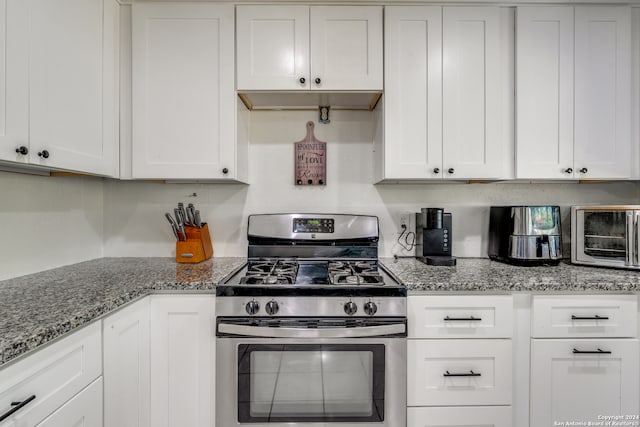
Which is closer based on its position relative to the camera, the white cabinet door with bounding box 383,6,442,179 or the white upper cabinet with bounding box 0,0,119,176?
the white upper cabinet with bounding box 0,0,119,176

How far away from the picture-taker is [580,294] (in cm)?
139

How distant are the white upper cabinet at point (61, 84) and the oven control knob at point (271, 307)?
98 cm

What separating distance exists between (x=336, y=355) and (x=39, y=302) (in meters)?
1.07

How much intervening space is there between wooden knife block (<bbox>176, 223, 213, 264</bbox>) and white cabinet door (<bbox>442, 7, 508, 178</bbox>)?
1405mm

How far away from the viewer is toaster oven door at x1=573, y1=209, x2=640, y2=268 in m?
1.57

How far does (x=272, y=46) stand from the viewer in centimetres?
167

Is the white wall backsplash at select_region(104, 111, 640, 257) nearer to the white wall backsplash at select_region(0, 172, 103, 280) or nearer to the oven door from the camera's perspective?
the white wall backsplash at select_region(0, 172, 103, 280)

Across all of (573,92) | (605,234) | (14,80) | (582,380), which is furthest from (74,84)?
(605,234)

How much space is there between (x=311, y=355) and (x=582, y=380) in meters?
1.16

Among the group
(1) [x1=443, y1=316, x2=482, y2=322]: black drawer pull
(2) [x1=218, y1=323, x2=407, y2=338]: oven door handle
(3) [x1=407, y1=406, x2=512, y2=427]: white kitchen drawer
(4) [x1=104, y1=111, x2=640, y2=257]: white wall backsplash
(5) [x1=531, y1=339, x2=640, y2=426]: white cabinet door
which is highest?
(4) [x1=104, y1=111, x2=640, y2=257]: white wall backsplash

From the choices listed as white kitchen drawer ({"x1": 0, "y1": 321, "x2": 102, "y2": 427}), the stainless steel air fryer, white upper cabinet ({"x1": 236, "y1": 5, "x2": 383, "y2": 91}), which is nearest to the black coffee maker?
the stainless steel air fryer

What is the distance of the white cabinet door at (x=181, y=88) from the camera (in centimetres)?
166

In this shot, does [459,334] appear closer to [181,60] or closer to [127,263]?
[127,263]

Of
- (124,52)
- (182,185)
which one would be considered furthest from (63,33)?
(182,185)
